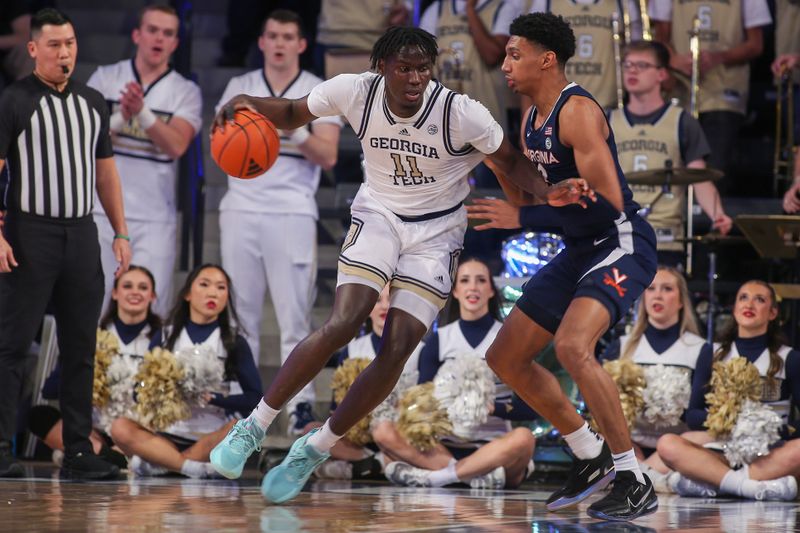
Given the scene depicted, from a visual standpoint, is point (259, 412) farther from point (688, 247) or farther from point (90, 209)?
point (688, 247)

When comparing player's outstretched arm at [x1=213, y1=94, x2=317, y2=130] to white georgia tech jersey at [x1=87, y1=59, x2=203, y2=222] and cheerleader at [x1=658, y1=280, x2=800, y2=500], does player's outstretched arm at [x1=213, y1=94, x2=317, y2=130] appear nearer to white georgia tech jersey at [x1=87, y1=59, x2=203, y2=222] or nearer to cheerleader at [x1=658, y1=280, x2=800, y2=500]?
cheerleader at [x1=658, y1=280, x2=800, y2=500]

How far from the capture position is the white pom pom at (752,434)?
20.5 ft

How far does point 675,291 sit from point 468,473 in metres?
1.51

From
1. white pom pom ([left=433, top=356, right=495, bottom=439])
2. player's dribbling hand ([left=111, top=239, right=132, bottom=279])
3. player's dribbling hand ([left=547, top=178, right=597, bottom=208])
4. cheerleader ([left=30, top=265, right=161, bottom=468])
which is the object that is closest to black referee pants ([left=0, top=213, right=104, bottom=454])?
player's dribbling hand ([left=111, top=239, right=132, bottom=279])

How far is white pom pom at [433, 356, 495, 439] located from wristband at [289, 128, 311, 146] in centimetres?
173

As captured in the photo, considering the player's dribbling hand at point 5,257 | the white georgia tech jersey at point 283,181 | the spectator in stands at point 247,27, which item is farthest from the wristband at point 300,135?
the spectator in stands at point 247,27

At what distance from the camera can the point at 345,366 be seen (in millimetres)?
6852

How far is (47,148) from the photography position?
6.14 meters

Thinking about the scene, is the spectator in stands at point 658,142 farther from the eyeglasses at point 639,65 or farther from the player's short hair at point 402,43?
the player's short hair at point 402,43

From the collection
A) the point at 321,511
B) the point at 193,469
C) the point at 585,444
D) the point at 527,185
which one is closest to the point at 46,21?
the point at 193,469

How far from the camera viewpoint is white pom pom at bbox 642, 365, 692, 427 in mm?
6617

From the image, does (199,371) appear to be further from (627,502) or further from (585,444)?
(627,502)

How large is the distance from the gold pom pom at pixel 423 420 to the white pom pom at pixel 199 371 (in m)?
1.02

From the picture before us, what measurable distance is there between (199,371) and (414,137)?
2261mm
